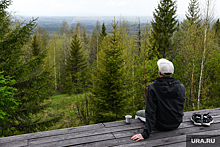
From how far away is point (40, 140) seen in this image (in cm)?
266

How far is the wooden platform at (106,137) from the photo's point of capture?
8.35 feet

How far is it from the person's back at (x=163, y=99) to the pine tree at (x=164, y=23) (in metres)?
16.7

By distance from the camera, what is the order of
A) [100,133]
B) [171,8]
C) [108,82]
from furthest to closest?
[171,8], [108,82], [100,133]

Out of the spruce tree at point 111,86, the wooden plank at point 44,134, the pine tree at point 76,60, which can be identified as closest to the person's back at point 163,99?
the wooden plank at point 44,134

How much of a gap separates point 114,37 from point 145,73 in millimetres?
5199

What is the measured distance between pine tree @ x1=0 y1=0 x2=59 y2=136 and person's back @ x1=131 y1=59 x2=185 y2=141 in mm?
5195

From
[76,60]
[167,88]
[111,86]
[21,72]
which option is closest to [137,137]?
[167,88]

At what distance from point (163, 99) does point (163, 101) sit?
3 cm

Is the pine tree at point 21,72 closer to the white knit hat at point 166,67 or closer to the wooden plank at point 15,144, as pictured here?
the wooden plank at point 15,144

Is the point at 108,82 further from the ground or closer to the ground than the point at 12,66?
closer to the ground

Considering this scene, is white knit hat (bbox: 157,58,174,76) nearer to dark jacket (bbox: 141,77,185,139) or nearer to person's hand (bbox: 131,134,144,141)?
dark jacket (bbox: 141,77,185,139)

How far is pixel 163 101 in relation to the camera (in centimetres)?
269

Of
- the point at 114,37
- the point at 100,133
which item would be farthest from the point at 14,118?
the point at 114,37

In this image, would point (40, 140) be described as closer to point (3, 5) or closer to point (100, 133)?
point (100, 133)
